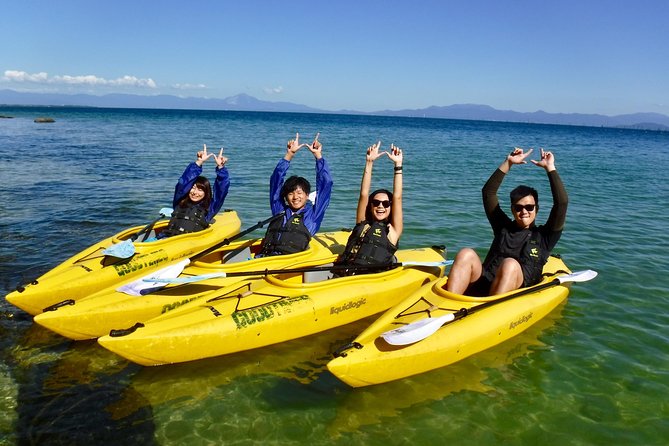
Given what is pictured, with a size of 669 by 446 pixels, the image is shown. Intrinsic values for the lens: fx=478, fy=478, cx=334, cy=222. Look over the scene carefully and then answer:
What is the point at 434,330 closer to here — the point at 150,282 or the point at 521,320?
the point at 521,320

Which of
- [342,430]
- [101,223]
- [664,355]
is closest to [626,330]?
[664,355]

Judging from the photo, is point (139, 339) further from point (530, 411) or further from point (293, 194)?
point (530, 411)

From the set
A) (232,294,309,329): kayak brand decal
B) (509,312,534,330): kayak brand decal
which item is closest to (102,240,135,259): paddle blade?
(232,294,309,329): kayak brand decal

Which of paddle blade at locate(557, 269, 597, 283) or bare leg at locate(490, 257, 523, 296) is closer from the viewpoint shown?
bare leg at locate(490, 257, 523, 296)

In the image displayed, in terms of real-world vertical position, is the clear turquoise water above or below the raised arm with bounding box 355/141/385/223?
below

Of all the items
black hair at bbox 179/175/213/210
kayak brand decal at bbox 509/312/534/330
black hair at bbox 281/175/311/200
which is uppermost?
black hair at bbox 281/175/311/200

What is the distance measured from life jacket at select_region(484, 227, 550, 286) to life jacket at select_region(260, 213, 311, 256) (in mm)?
2707

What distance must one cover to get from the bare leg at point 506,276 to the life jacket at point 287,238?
2.85 m

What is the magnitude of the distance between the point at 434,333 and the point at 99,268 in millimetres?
4846

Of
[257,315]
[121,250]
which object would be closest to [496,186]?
[257,315]

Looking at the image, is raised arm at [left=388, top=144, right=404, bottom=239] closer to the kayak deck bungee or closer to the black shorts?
the kayak deck bungee

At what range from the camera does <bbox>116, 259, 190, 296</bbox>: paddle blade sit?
19.8 ft

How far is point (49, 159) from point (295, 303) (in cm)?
2207

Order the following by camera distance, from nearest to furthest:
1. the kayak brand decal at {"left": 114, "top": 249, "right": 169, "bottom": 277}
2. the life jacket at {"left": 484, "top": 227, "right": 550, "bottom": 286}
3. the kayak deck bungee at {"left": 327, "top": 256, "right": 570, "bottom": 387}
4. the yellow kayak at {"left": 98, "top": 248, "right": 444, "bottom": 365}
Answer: the kayak deck bungee at {"left": 327, "top": 256, "right": 570, "bottom": 387} → the yellow kayak at {"left": 98, "top": 248, "right": 444, "bottom": 365} → the life jacket at {"left": 484, "top": 227, "right": 550, "bottom": 286} → the kayak brand decal at {"left": 114, "top": 249, "right": 169, "bottom": 277}
